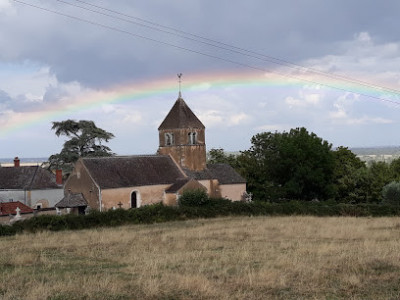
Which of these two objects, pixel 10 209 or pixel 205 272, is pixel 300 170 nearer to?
pixel 10 209

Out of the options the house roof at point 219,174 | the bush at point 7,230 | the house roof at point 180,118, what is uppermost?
the house roof at point 180,118

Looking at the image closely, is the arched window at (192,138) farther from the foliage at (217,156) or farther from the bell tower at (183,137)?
the foliage at (217,156)

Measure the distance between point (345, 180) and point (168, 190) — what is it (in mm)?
26289

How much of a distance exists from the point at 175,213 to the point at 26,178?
29012mm

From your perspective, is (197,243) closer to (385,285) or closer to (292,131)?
(385,285)

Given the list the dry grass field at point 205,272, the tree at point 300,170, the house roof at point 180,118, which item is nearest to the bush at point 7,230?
the dry grass field at point 205,272

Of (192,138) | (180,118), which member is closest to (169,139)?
(192,138)

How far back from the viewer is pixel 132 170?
200 feet

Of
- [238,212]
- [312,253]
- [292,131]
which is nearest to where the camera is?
[312,253]

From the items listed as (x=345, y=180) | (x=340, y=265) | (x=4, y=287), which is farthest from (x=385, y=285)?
(x=345, y=180)

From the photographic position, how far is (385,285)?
11953 mm

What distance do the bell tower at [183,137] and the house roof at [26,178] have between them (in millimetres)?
15466

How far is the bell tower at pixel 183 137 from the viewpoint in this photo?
66562 millimetres

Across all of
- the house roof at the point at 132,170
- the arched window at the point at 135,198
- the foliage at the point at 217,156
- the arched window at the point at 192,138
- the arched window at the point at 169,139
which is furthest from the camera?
the foliage at the point at 217,156
